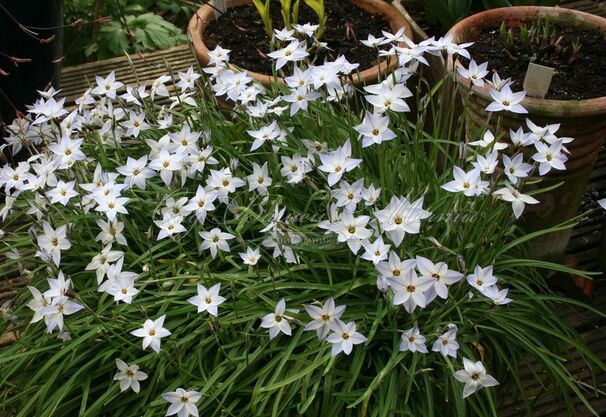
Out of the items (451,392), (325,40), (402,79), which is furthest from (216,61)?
(451,392)

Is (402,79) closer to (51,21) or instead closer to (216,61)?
(216,61)

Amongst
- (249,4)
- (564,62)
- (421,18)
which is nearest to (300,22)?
(249,4)

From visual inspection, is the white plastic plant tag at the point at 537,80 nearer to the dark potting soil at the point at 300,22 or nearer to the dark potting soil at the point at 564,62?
the dark potting soil at the point at 564,62

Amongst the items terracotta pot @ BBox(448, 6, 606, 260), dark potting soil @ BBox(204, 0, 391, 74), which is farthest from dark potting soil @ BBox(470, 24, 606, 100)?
dark potting soil @ BBox(204, 0, 391, 74)

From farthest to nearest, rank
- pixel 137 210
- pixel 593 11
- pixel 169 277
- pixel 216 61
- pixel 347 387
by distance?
pixel 593 11 < pixel 216 61 < pixel 137 210 < pixel 169 277 < pixel 347 387

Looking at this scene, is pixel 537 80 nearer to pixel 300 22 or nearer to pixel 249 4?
pixel 300 22

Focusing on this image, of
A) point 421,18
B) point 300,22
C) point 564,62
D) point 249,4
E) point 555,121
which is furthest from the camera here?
point 421,18
